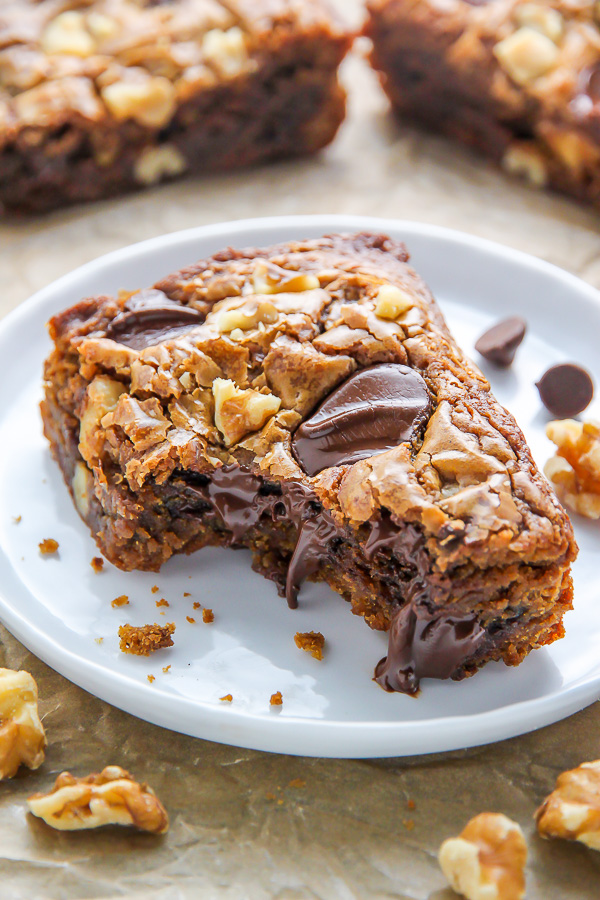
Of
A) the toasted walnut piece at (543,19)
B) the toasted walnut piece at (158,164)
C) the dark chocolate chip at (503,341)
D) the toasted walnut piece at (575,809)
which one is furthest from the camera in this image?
the toasted walnut piece at (158,164)

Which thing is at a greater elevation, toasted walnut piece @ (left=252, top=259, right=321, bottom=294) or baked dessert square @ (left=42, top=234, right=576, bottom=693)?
toasted walnut piece @ (left=252, top=259, right=321, bottom=294)

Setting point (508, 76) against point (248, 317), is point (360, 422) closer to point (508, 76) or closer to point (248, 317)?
point (248, 317)

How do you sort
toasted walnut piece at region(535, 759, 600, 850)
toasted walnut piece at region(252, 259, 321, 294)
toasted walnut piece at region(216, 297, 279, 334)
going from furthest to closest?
toasted walnut piece at region(252, 259, 321, 294) < toasted walnut piece at region(216, 297, 279, 334) < toasted walnut piece at region(535, 759, 600, 850)

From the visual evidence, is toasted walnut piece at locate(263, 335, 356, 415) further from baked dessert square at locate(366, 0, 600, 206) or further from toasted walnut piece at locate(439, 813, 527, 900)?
baked dessert square at locate(366, 0, 600, 206)

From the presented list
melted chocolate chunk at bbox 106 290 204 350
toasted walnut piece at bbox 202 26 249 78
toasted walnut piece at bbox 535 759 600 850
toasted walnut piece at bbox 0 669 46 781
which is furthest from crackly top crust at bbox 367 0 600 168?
toasted walnut piece at bbox 0 669 46 781

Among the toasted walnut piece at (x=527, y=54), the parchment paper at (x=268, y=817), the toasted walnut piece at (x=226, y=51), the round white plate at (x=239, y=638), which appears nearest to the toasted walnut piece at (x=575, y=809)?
the parchment paper at (x=268, y=817)

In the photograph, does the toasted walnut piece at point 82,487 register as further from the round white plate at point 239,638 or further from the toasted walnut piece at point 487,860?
the toasted walnut piece at point 487,860
